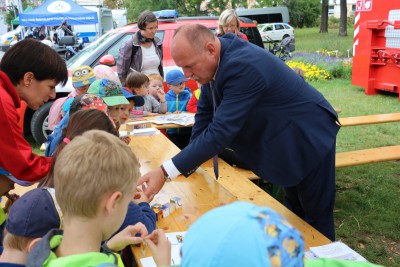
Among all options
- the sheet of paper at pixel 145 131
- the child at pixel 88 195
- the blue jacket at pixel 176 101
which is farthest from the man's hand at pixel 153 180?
the blue jacket at pixel 176 101

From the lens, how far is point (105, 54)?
6.92m

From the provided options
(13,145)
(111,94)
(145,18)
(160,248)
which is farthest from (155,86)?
(160,248)

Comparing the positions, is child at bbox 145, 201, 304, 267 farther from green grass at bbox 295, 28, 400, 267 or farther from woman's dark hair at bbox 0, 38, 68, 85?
green grass at bbox 295, 28, 400, 267

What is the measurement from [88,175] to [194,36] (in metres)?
1.20

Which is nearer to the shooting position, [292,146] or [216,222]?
[216,222]

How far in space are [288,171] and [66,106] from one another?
6.08ft

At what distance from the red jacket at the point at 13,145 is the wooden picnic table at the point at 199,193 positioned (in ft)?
2.37

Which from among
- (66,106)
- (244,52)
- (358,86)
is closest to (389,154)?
(244,52)

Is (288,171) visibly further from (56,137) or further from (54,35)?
(54,35)

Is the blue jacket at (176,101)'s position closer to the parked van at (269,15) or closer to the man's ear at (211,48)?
the man's ear at (211,48)

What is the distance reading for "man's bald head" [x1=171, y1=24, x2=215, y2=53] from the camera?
94.3 inches

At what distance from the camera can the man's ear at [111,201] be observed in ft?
4.90

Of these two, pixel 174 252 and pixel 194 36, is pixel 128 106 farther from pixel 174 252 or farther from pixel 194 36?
pixel 174 252

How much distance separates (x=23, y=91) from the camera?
246 centimetres
